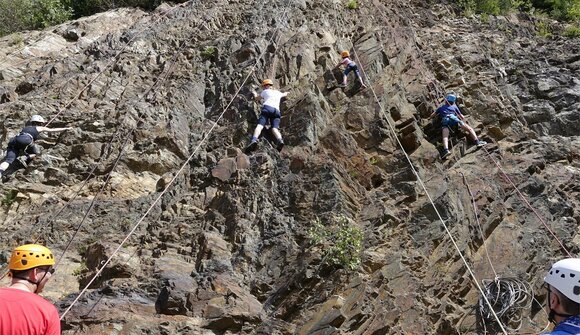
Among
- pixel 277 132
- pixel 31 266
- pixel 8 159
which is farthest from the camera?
pixel 8 159

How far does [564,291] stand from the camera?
3.77 m

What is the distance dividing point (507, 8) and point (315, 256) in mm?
16467

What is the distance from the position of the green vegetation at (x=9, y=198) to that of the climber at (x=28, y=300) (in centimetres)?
735

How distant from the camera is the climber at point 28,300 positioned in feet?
12.8

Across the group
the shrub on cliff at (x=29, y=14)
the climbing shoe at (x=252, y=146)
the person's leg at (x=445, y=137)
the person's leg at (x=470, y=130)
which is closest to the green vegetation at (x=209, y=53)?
the climbing shoe at (x=252, y=146)

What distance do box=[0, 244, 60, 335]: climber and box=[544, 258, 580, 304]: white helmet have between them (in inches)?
129

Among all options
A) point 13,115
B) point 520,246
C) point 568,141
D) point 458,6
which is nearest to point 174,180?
point 13,115

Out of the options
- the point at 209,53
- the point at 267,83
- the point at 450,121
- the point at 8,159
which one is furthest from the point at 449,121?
the point at 8,159

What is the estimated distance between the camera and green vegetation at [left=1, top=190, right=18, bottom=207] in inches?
435

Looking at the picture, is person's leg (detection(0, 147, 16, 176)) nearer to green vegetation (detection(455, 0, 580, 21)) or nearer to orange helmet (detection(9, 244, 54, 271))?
orange helmet (detection(9, 244, 54, 271))

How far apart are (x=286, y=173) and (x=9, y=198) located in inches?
201

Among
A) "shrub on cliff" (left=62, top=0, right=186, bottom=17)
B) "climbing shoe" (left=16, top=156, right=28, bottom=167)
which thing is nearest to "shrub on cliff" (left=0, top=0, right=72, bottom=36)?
"shrub on cliff" (left=62, top=0, right=186, bottom=17)

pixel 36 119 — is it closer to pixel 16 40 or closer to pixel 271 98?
pixel 271 98

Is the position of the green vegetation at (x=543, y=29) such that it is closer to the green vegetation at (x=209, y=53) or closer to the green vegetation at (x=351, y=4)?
the green vegetation at (x=351, y=4)
